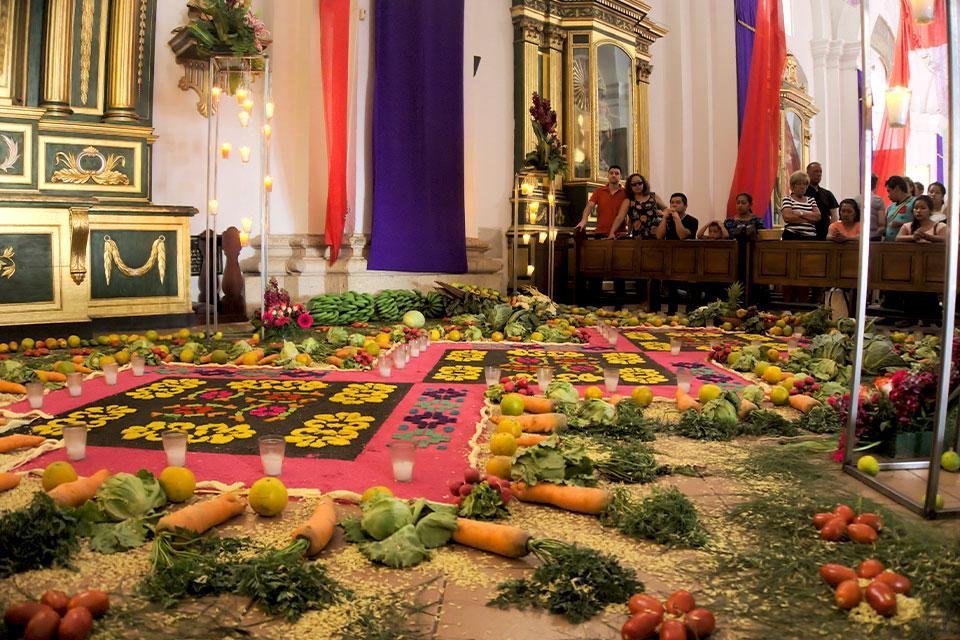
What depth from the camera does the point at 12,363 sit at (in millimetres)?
4543

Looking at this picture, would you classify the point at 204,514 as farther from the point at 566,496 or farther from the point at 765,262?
the point at 765,262

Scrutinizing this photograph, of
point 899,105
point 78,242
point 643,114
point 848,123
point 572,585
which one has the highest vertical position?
point 848,123

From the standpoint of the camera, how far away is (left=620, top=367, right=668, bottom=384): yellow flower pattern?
477 cm

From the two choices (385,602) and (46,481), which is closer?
(385,602)

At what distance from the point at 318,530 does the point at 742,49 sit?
14508 millimetres

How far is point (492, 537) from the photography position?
216 centimetres

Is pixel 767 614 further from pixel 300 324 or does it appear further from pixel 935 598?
pixel 300 324

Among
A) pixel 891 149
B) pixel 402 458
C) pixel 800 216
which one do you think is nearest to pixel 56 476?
pixel 402 458

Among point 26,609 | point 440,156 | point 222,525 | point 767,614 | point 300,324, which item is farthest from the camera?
point 440,156

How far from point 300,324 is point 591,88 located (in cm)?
738

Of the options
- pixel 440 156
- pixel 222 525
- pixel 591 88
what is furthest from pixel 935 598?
pixel 591 88

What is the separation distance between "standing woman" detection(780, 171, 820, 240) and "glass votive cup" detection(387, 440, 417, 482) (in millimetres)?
6827

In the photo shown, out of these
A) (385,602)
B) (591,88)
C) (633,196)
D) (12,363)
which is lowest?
(385,602)

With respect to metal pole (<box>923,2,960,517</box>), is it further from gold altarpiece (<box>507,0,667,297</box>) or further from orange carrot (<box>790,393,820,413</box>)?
gold altarpiece (<box>507,0,667,297</box>)
